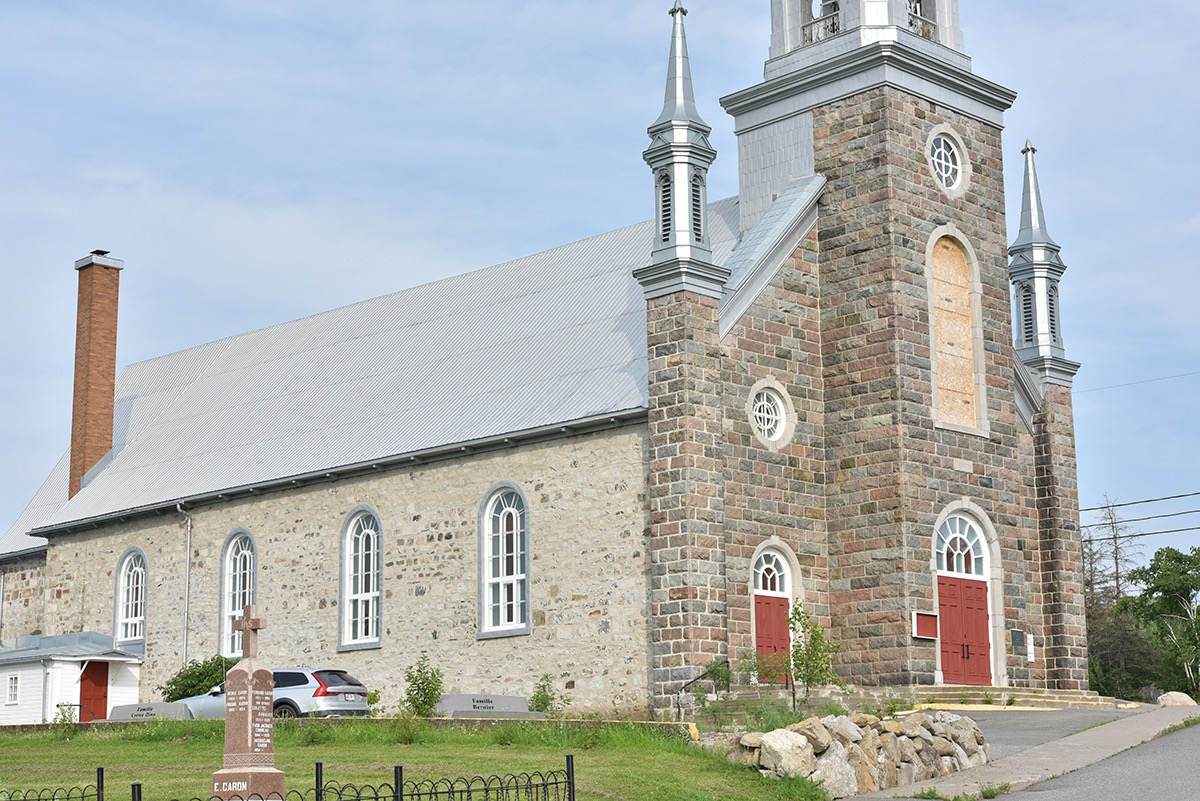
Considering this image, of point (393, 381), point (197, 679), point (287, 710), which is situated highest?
point (393, 381)

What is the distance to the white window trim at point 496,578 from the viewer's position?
1112 inches

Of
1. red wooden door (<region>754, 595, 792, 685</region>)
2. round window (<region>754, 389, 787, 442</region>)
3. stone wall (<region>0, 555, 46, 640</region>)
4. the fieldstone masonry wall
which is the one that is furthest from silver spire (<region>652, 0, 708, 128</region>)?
stone wall (<region>0, 555, 46, 640</region>)

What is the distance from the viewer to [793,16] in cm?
3119

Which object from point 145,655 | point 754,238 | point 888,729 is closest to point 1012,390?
point 754,238

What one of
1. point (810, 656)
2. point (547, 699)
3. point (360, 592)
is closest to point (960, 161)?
point (810, 656)

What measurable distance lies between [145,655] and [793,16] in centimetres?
2140

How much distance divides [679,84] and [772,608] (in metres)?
9.80

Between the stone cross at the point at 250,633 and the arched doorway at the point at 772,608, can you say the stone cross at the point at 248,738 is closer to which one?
the stone cross at the point at 250,633

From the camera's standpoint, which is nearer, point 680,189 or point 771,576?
point 680,189

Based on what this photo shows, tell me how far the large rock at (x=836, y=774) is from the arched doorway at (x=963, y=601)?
31.4ft

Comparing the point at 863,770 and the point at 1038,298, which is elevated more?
the point at 1038,298

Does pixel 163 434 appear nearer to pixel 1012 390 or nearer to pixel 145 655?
pixel 145 655

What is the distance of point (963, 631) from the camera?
28156 mm

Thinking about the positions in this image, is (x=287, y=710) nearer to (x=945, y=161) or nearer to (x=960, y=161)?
(x=945, y=161)
